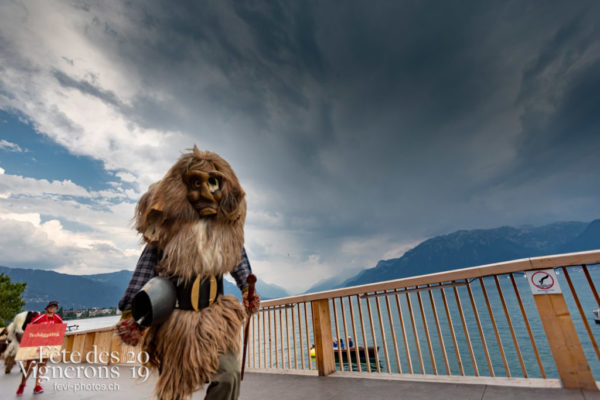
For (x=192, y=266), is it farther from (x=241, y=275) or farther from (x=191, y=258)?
(x=241, y=275)

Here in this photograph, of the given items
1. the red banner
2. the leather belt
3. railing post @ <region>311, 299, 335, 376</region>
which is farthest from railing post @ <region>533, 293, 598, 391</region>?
the red banner

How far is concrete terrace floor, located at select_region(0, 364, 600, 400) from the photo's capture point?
72.4 inches

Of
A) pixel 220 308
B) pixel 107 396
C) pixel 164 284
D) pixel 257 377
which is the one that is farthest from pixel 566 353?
pixel 107 396

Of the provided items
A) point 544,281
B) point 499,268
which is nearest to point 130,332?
point 499,268

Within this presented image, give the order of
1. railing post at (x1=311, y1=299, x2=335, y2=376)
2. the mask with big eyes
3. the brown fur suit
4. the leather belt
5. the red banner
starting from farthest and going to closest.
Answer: the red banner
railing post at (x1=311, y1=299, x2=335, y2=376)
the mask with big eyes
the leather belt
the brown fur suit

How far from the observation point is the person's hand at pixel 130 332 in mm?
1395

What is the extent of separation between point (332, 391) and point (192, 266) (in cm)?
177

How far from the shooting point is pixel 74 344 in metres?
7.30

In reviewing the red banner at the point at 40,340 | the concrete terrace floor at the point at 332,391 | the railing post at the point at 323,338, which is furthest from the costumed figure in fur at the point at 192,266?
the red banner at the point at 40,340

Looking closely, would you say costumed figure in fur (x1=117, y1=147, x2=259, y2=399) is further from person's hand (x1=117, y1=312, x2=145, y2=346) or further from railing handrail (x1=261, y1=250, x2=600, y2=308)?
railing handrail (x1=261, y1=250, x2=600, y2=308)

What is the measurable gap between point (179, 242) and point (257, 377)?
8.15ft

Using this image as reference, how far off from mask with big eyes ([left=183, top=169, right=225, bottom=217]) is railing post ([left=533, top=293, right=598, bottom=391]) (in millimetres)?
2283

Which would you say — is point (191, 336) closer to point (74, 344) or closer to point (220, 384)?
point (220, 384)

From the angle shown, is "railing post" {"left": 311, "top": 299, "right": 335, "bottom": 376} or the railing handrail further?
"railing post" {"left": 311, "top": 299, "right": 335, "bottom": 376}
